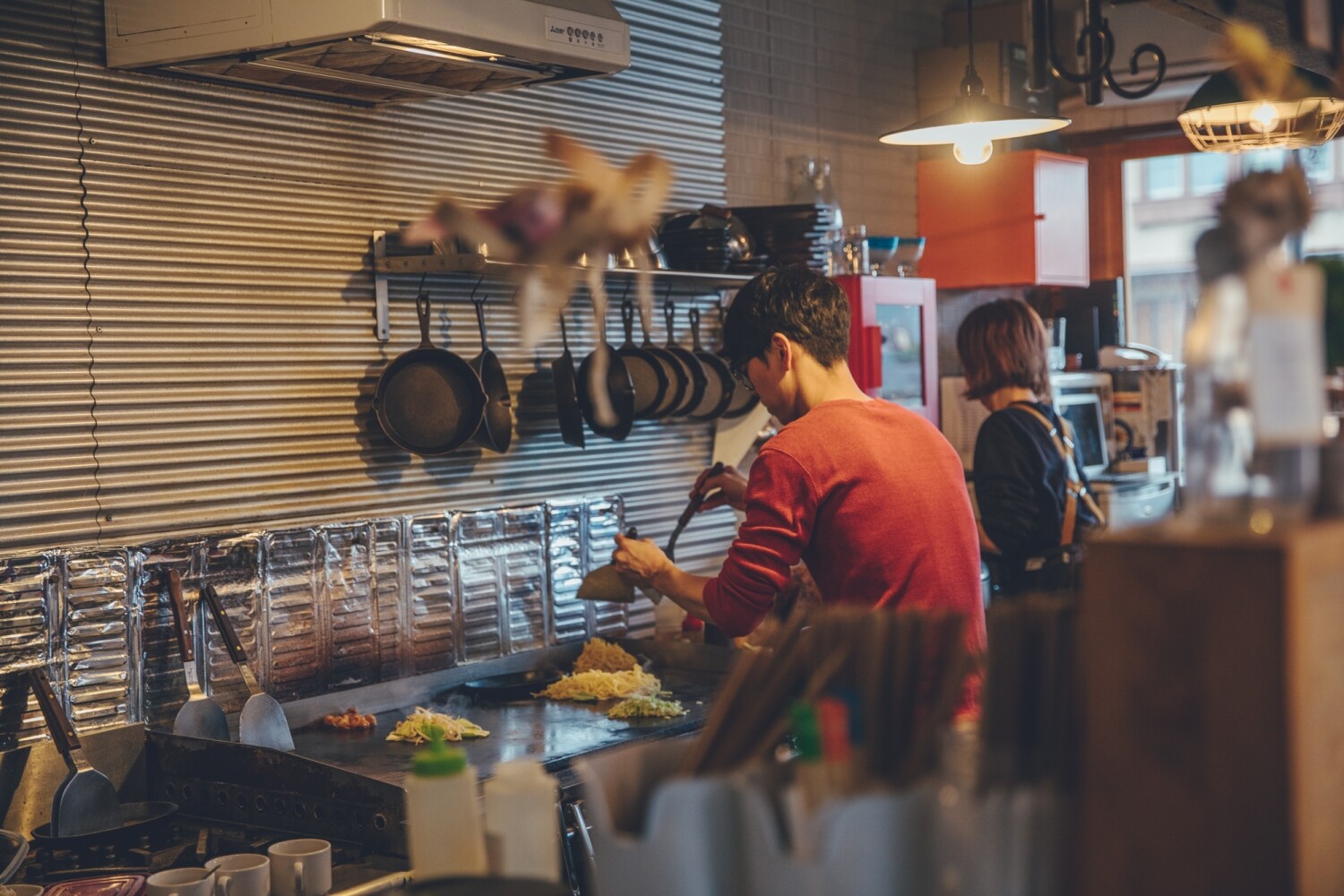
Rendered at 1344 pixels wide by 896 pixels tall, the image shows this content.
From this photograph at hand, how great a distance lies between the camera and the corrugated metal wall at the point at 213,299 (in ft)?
9.51

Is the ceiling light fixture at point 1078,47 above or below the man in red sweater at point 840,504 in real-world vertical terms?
above

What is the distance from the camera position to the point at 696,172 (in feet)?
15.4

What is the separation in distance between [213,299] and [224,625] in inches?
29.6

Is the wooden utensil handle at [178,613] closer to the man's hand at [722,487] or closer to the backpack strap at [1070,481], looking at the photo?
the man's hand at [722,487]

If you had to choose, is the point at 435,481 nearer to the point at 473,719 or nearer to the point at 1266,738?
the point at 473,719

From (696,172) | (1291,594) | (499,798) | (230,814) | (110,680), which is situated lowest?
(230,814)

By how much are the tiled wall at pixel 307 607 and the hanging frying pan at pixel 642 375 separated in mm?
316

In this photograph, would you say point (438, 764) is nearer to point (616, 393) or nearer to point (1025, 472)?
point (616, 393)

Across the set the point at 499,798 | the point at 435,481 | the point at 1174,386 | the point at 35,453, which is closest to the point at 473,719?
the point at 435,481

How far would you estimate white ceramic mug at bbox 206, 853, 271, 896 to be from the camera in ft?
7.39

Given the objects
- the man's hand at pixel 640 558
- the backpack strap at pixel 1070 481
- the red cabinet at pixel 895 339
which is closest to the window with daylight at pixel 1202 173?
the red cabinet at pixel 895 339

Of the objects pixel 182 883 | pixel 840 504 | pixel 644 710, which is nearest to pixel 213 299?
pixel 644 710

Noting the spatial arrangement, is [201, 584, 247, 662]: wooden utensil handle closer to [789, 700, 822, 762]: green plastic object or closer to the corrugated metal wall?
the corrugated metal wall

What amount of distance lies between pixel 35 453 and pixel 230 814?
33.6 inches
